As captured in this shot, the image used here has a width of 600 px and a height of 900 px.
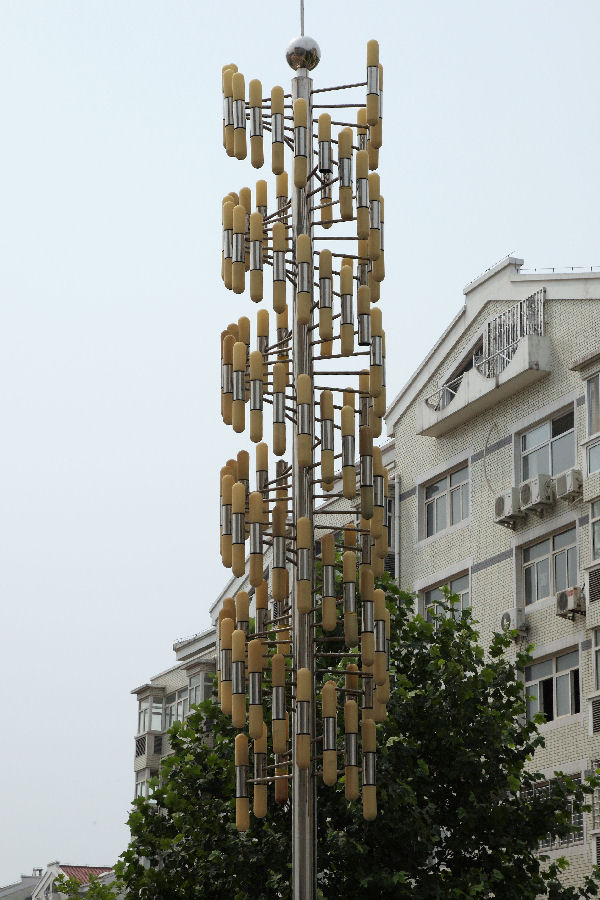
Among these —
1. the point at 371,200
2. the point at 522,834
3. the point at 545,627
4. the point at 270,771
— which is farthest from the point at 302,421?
the point at 545,627

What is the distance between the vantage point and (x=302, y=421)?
1157 cm

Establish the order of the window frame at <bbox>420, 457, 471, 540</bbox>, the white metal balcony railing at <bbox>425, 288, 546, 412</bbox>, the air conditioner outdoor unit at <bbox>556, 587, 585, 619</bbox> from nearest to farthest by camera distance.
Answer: the air conditioner outdoor unit at <bbox>556, 587, 585, 619</bbox> < the white metal balcony railing at <bbox>425, 288, 546, 412</bbox> < the window frame at <bbox>420, 457, 471, 540</bbox>

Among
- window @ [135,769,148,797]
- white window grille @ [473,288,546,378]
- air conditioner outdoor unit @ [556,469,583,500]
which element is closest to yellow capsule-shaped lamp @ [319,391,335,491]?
air conditioner outdoor unit @ [556,469,583,500]

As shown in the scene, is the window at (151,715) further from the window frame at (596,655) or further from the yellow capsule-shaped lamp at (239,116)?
the yellow capsule-shaped lamp at (239,116)

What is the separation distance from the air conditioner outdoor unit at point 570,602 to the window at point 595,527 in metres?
0.57

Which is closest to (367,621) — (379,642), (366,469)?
(379,642)

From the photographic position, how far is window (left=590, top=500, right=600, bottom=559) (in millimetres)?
21922

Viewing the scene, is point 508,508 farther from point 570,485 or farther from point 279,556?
point 279,556

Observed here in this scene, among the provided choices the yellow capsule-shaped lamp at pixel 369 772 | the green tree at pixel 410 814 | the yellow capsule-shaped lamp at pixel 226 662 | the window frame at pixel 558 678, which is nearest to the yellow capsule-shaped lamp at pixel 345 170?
the yellow capsule-shaped lamp at pixel 226 662

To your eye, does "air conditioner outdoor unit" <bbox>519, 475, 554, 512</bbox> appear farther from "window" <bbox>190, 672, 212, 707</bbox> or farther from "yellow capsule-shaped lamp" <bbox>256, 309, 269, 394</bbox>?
"window" <bbox>190, 672, 212, 707</bbox>

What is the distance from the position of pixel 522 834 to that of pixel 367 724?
5.39m

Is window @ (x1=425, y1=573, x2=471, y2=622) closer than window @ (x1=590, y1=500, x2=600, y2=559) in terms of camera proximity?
No

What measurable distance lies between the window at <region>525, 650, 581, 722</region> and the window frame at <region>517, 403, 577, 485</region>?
9.18 feet

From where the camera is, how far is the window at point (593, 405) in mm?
22484
